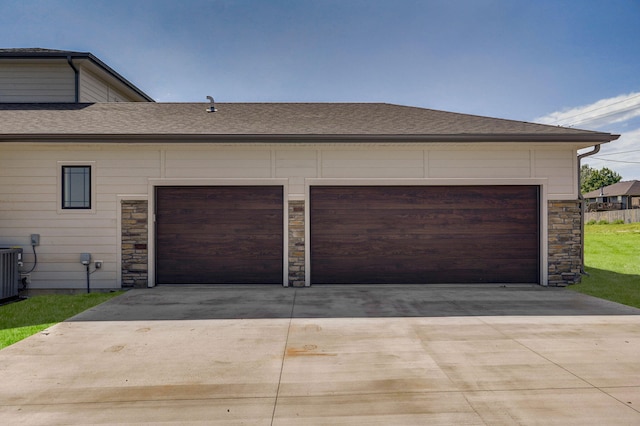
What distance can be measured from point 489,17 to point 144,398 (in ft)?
Answer: 43.7

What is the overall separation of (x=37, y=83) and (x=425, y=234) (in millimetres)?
→ 12753

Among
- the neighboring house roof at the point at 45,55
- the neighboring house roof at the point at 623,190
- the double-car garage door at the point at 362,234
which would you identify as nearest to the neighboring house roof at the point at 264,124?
the double-car garage door at the point at 362,234

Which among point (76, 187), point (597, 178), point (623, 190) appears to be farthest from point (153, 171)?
point (597, 178)

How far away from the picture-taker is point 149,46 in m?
13.3

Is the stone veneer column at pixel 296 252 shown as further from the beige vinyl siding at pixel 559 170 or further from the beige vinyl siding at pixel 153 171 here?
the beige vinyl siding at pixel 559 170

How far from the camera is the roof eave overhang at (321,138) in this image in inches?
303

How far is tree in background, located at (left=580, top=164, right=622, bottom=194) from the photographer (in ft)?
249

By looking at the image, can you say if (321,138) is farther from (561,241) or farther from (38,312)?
(38,312)

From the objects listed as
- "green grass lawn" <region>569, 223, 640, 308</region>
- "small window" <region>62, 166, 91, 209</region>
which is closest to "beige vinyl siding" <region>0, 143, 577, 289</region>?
"small window" <region>62, 166, 91, 209</region>

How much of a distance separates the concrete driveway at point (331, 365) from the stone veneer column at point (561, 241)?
167 centimetres

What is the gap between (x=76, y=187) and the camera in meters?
8.24

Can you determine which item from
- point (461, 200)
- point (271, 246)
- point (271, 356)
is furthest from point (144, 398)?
point (461, 200)

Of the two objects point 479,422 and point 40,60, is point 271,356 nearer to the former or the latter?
point 479,422

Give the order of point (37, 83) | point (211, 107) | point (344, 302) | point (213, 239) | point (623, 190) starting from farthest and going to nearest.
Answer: point (623, 190)
point (37, 83)
point (211, 107)
point (213, 239)
point (344, 302)
